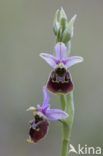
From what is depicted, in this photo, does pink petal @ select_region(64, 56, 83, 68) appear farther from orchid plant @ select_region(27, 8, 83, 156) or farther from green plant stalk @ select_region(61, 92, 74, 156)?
green plant stalk @ select_region(61, 92, 74, 156)

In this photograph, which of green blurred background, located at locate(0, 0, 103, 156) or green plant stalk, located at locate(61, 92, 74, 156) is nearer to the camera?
green plant stalk, located at locate(61, 92, 74, 156)

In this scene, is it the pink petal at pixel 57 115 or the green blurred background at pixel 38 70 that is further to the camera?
the green blurred background at pixel 38 70

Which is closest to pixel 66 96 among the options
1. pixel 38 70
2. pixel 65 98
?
pixel 65 98

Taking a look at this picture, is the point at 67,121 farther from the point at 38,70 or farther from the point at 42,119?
the point at 38,70

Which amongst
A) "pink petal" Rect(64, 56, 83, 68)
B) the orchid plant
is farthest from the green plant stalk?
"pink petal" Rect(64, 56, 83, 68)

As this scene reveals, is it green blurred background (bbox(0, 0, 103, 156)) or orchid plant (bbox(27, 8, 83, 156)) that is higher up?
green blurred background (bbox(0, 0, 103, 156))

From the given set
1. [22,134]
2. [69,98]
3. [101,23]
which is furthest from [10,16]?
[69,98]

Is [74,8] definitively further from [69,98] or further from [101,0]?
[69,98]

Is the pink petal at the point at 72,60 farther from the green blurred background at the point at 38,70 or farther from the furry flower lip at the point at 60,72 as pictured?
the green blurred background at the point at 38,70

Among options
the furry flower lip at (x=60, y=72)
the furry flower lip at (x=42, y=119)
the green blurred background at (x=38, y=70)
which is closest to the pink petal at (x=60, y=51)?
the furry flower lip at (x=60, y=72)
